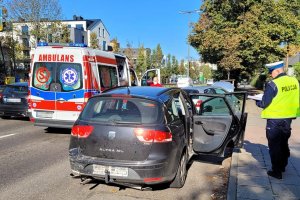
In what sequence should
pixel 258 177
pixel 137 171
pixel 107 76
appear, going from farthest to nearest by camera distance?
1. pixel 107 76
2. pixel 258 177
3. pixel 137 171

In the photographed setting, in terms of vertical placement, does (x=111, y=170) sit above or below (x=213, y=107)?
below

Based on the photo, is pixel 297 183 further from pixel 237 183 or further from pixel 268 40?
pixel 268 40

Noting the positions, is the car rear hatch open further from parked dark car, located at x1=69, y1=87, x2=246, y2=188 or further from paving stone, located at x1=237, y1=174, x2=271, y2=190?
paving stone, located at x1=237, y1=174, x2=271, y2=190

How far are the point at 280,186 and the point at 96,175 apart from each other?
9.35 ft

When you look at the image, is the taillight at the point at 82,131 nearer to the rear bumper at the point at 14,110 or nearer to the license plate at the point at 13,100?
the rear bumper at the point at 14,110

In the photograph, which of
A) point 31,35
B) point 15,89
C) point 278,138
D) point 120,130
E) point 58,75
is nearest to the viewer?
point 120,130

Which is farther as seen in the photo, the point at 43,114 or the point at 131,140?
the point at 43,114

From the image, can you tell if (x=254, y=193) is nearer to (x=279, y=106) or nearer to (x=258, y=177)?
(x=258, y=177)

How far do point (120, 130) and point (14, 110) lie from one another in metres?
10.3

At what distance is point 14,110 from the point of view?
1416 cm

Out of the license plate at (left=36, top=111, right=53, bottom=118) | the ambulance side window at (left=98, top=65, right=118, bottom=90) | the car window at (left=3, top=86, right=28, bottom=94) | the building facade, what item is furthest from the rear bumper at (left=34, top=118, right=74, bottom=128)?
the building facade

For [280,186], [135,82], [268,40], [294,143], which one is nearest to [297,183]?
[280,186]

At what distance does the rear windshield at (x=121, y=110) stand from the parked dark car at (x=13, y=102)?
927 cm

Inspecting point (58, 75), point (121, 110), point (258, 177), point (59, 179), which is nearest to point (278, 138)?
point (258, 177)
